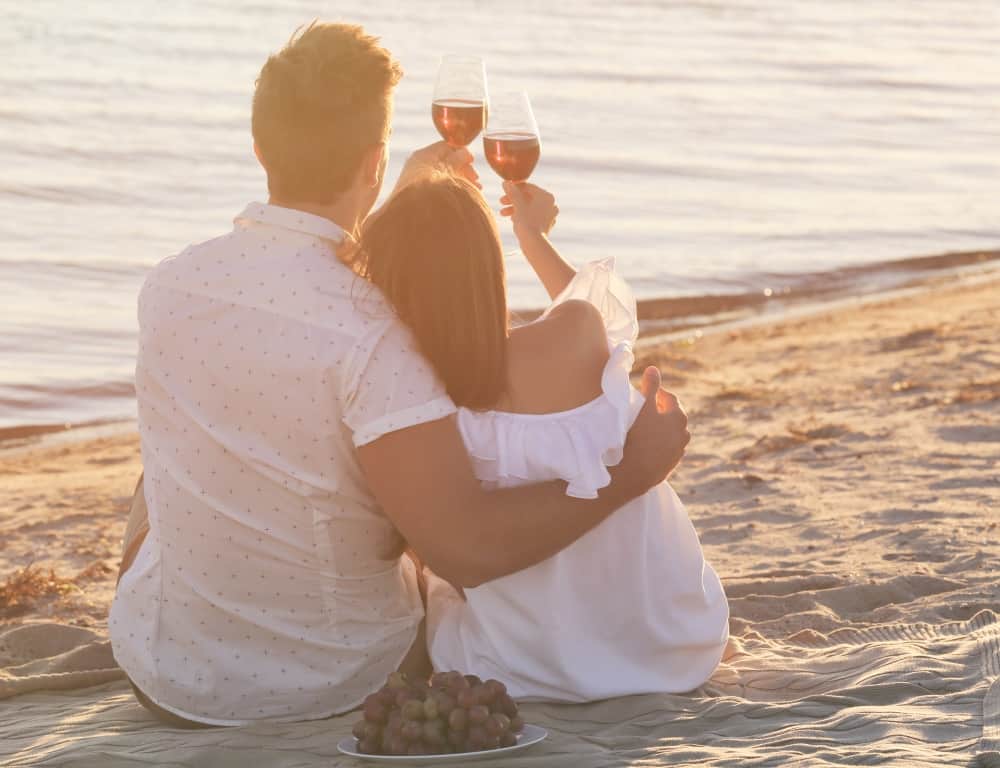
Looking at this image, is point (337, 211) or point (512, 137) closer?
point (337, 211)

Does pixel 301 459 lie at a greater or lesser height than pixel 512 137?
lesser

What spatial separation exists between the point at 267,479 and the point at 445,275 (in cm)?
58

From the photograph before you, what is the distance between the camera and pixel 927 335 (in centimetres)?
935

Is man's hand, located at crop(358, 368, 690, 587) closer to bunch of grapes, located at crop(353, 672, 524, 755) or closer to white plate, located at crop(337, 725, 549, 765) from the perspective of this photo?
bunch of grapes, located at crop(353, 672, 524, 755)

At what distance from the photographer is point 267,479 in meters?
3.31

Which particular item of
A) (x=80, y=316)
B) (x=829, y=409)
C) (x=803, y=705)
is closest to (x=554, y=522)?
(x=803, y=705)

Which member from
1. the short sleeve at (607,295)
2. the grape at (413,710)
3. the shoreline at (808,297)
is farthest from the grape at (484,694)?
the shoreline at (808,297)

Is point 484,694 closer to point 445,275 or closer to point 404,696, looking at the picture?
point 404,696

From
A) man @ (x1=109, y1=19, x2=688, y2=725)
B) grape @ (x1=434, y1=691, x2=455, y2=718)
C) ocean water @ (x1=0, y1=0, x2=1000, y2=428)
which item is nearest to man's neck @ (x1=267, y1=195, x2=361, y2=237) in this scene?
man @ (x1=109, y1=19, x2=688, y2=725)

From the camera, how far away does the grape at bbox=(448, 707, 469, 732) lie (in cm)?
318

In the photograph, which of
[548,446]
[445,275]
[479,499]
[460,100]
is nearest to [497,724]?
[479,499]

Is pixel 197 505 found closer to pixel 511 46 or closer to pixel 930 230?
pixel 930 230

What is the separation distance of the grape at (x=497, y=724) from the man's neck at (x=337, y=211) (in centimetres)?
103

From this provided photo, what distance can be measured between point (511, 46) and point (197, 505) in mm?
22988
